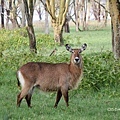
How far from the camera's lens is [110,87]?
1025 centimetres

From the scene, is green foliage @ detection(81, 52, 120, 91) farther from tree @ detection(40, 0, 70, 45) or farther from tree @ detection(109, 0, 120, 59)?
tree @ detection(40, 0, 70, 45)

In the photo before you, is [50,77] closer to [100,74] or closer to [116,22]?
[100,74]

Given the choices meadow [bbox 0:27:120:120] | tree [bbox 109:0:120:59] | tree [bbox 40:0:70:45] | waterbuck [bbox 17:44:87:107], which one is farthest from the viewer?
tree [bbox 40:0:70:45]

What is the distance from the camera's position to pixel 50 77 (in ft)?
26.3

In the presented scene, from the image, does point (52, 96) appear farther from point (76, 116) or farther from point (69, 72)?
point (76, 116)

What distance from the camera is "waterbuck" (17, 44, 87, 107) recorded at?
796cm

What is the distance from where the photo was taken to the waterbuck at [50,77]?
7957 millimetres

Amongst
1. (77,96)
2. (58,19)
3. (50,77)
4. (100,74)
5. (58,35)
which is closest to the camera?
(50,77)

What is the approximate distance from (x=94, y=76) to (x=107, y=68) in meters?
0.41

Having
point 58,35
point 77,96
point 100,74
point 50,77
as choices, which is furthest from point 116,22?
point 58,35

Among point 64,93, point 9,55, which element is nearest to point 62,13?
point 9,55

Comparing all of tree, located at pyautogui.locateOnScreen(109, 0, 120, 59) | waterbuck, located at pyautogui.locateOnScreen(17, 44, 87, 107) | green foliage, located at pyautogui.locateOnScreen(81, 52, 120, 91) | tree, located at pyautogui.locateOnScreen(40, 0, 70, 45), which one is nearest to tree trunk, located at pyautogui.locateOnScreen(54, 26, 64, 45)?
tree, located at pyautogui.locateOnScreen(40, 0, 70, 45)

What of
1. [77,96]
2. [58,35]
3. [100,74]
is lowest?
[77,96]

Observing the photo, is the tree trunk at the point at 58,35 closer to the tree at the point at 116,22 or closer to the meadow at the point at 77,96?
the meadow at the point at 77,96
